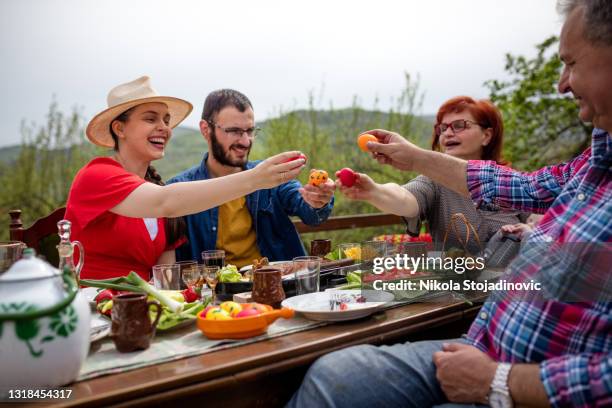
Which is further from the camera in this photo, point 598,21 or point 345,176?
point 345,176

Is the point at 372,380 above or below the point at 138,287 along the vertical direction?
below

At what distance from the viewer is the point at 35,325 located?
97 centimetres

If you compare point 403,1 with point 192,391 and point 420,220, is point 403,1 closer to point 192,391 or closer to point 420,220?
point 420,220

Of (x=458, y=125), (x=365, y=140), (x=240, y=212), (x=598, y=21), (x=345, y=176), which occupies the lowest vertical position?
(x=240, y=212)

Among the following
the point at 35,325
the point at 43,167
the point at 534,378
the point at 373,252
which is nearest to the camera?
the point at 35,325

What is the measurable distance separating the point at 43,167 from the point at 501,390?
515 cm

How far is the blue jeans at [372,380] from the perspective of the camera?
1.25 metres

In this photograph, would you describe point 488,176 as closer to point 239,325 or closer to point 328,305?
point 328,305

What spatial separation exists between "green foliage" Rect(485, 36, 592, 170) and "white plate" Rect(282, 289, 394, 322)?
4982 mm

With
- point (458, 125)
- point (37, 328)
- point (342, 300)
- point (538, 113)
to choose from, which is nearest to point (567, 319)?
point (342, 300)

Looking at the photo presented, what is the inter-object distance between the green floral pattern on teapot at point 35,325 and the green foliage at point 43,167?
4503mm

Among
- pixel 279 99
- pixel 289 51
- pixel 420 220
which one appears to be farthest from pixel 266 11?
pixel 420 220

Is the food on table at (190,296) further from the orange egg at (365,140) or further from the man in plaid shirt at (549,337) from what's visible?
the orange egg at (365,140)

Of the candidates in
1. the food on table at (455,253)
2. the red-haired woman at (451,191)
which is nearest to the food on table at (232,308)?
the food on table at (455,253)
